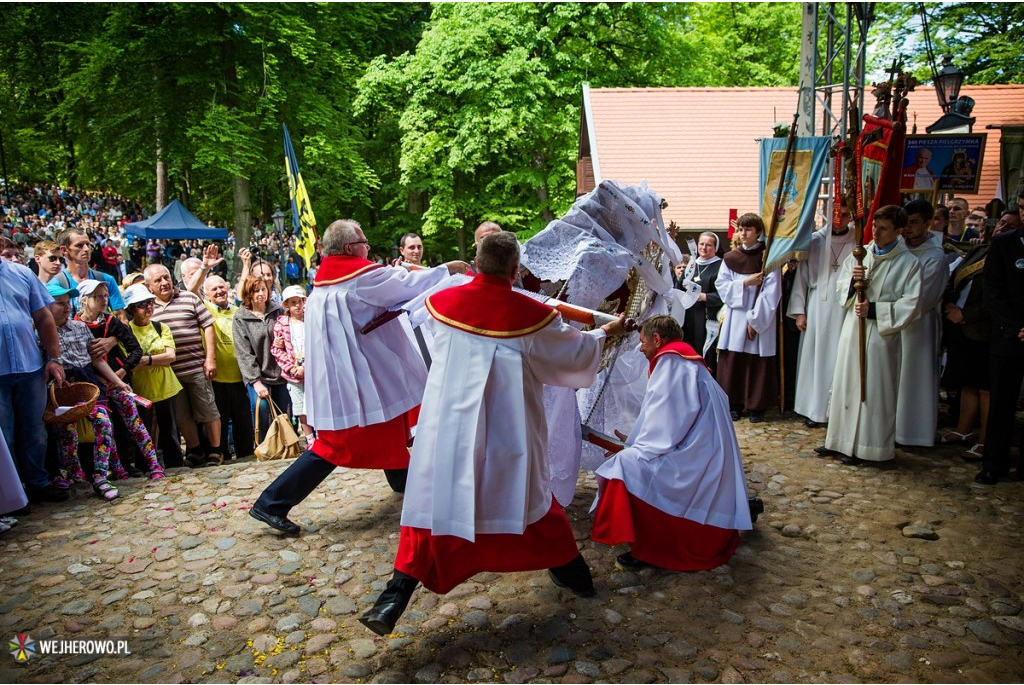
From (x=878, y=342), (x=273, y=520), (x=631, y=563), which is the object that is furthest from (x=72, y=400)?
(x=878, y=342)

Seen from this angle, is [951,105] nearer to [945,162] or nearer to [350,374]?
[945,162]

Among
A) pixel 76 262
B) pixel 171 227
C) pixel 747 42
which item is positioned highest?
pixel 747 42

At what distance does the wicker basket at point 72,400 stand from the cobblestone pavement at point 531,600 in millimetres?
658

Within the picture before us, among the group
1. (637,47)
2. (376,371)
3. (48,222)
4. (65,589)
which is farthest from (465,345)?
(48,222)

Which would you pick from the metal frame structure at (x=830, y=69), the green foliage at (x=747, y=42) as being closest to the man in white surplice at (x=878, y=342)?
the metal frame structure at (x=830, y=69)

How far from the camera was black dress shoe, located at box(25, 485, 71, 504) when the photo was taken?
5.37 m

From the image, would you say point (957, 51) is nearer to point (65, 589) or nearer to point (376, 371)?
point (376, 371)

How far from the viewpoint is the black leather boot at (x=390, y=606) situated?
3.25 m

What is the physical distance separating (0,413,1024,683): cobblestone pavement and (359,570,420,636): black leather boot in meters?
0.19

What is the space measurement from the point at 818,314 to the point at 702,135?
11.0 m

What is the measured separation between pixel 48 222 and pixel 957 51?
87.9ft

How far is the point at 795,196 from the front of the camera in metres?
7.30

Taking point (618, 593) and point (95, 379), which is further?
point (95, 379)

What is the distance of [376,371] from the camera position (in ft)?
15.8
